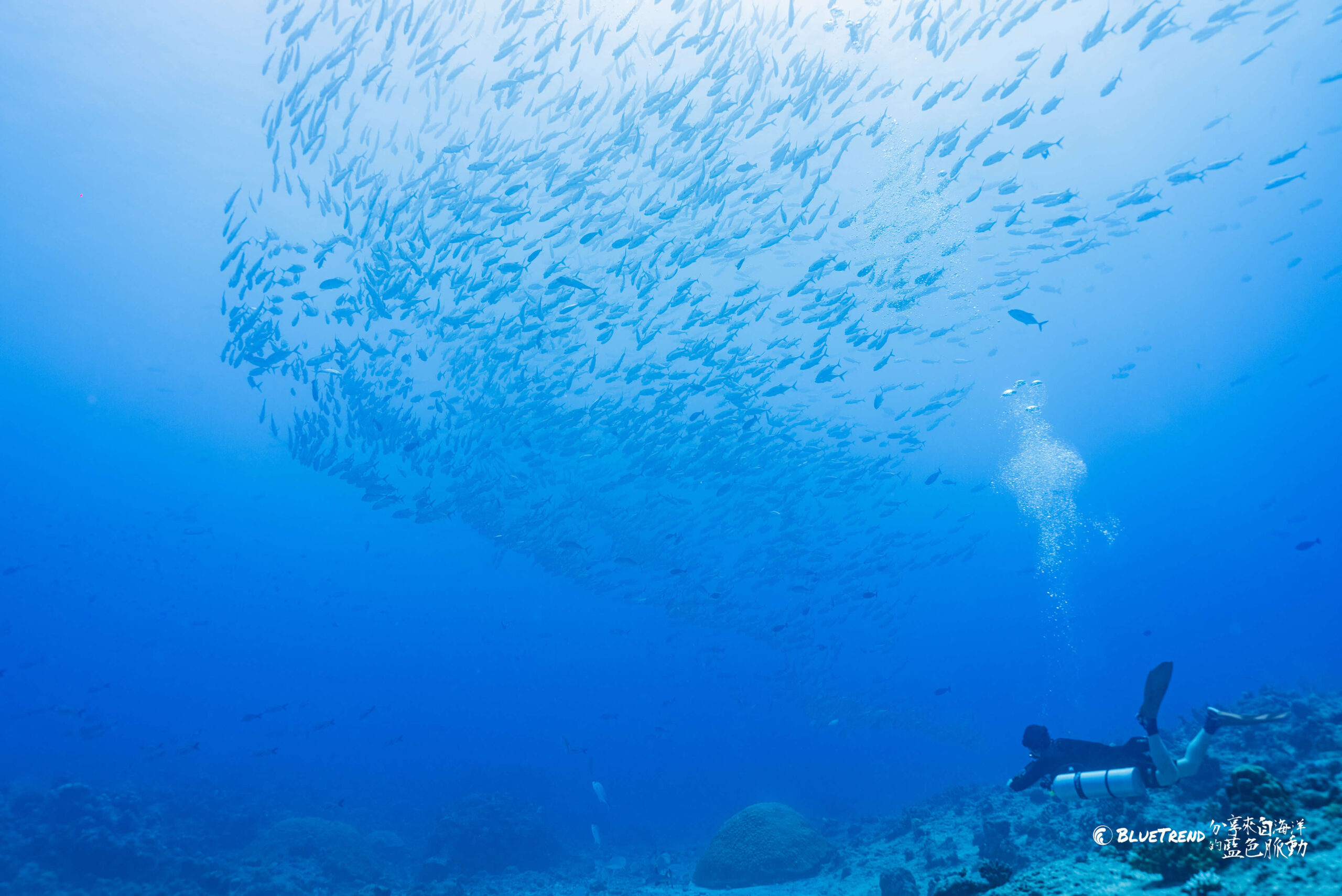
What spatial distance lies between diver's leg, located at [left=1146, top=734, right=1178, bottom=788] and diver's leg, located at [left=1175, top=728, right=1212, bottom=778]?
5 centimetres

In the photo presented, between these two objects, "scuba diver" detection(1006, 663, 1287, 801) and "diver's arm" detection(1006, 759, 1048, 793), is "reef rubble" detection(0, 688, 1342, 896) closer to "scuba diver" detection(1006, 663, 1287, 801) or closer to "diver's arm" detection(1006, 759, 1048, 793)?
"scuba diver" detection(1006, 663, 1287, 801)

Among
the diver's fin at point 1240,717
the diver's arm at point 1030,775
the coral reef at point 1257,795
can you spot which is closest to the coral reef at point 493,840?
the diver's arm at point 1030,775

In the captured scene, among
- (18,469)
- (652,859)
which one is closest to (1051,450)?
(652,859)

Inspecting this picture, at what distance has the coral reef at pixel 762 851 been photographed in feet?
41.6

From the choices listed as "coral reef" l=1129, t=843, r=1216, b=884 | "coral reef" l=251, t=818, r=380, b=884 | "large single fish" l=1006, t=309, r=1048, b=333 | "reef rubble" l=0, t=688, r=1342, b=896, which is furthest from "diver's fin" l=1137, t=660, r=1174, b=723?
"coral reef" l=251, t=818, r=380, b=884

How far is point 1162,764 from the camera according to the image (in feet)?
20.0

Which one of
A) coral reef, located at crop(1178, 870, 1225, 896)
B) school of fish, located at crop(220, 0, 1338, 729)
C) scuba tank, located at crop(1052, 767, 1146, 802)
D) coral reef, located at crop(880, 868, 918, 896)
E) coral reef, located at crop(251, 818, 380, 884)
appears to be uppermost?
school of fish, located at crop(220, 0, 1338, 729)

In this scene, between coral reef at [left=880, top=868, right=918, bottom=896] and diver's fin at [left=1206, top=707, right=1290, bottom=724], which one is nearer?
diver's fin at [left=1206, top=707, right=1290, bottom=724]

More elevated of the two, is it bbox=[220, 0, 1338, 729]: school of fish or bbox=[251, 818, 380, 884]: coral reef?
bbox=[220, 0, 1338, 729]: school of fish

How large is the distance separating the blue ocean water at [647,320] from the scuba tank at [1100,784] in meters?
10.5

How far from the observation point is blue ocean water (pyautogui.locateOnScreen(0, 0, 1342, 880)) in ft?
54.4

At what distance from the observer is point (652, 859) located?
1891cm

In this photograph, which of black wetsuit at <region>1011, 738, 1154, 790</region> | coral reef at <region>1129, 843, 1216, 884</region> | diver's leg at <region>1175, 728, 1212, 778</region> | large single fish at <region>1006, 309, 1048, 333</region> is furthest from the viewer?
large single fish at <region>1006, 309, 1048, 333</region>

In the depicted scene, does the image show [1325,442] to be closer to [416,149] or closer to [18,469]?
[416,149]
